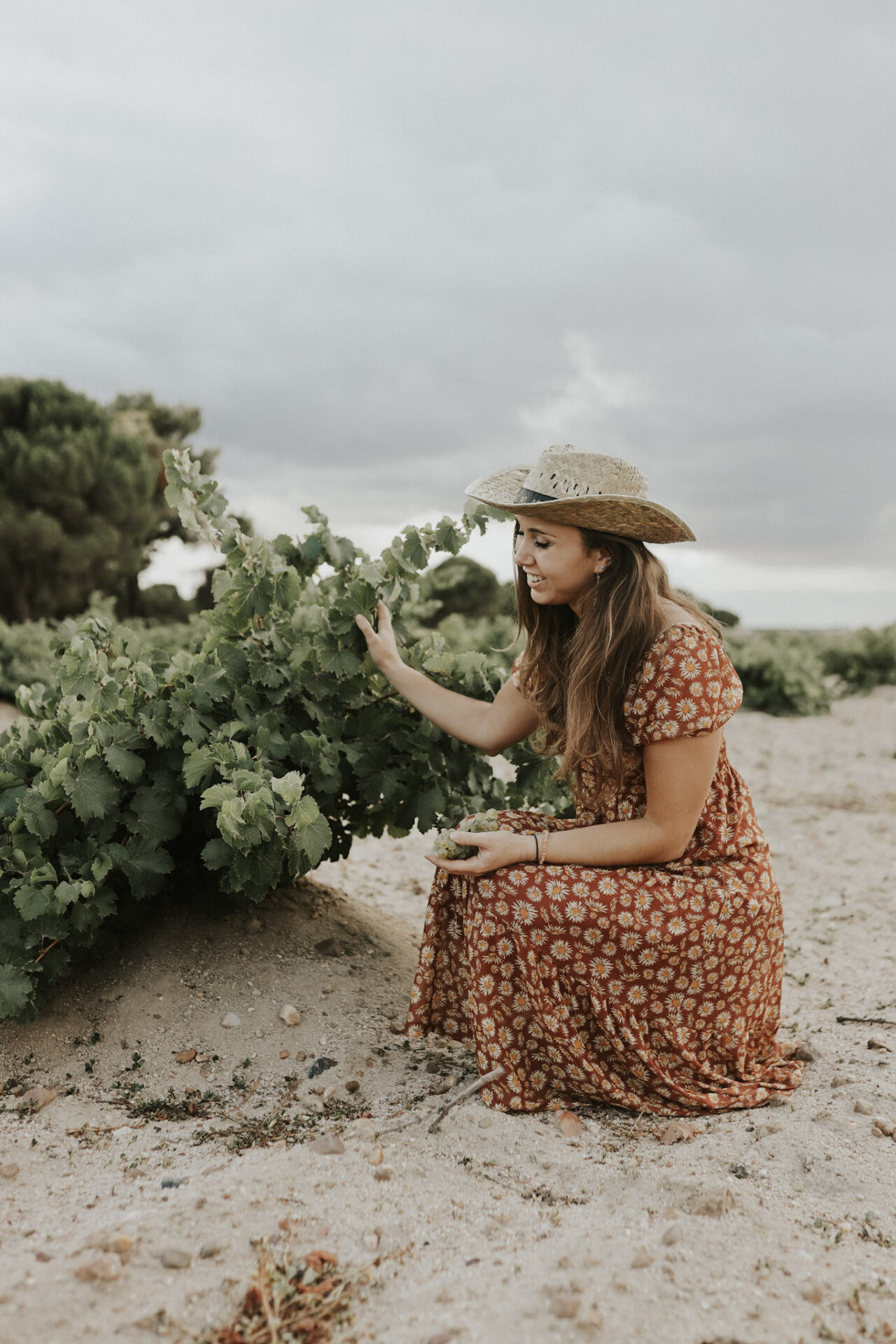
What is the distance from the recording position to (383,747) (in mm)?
3393

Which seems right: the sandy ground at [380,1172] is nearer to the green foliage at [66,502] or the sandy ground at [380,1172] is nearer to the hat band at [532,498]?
the hat band at [532,498]

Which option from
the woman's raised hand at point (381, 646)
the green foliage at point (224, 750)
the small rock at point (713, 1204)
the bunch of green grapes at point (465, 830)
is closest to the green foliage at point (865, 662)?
the green foliage at point (224, 750)

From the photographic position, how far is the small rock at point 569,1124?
257 centimetres

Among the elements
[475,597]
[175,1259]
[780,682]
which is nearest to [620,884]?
[175,1259]

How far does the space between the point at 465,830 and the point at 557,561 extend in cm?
78

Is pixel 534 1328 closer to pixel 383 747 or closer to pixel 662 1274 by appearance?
pixel 662 1274

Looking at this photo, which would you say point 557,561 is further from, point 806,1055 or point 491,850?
point 806,1055

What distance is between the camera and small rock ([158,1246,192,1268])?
1.90m

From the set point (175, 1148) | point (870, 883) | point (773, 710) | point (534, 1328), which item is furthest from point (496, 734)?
point (773, 710)

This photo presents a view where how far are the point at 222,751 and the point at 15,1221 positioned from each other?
3.88 ft

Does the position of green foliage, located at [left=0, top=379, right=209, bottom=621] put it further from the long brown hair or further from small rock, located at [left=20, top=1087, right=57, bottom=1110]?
the long brown hair

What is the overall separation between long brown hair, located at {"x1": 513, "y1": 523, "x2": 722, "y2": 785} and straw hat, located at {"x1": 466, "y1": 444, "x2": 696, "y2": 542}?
0.06 m

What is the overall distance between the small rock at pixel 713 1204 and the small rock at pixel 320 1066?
1.16 meters

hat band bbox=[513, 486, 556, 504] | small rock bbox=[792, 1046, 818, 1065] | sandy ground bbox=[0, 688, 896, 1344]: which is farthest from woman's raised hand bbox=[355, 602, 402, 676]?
small rock bbox=[792, 1046, 818, 1065]
